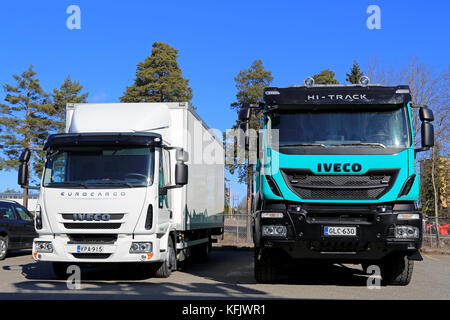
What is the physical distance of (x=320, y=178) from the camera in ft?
26.9

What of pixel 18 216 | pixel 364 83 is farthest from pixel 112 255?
pixel 18 216

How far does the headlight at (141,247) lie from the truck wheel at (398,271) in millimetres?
4377

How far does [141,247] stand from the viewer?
9078 mm

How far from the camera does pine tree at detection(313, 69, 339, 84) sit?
30.5 meters

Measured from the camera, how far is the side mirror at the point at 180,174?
975 cm

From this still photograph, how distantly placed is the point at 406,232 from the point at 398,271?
5.44 feet

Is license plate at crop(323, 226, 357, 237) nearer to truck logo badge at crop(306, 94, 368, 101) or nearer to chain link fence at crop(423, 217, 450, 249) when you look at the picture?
truck logo badge at crop(306, 94, 368, 101)

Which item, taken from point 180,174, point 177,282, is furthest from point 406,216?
point 177,282

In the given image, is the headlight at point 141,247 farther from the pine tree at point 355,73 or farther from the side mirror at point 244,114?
the pine tree at point 355,73

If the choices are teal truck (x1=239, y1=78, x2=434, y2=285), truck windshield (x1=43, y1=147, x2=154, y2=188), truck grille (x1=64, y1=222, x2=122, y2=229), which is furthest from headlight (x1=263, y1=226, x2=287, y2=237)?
truck grille (x1=64, y1=222, x2=122, y2=229)

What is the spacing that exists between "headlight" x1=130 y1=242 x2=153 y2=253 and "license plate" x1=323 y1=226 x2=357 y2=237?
3194 mm

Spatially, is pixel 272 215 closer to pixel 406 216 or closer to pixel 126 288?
pixel 406 216
